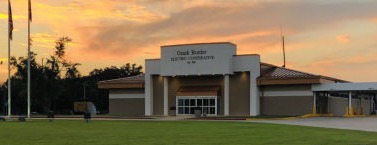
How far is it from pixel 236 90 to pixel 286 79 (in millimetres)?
6059

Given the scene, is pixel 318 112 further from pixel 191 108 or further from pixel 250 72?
pixel 191 108

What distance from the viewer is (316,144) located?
18125 mm

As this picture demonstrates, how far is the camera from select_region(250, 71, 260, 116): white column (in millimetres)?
59062

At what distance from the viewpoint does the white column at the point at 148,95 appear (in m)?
63.9

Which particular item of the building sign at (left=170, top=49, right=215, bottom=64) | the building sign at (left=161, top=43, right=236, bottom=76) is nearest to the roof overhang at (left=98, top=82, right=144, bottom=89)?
the building sign at (left=161, top=43, right=236, bottom=76)

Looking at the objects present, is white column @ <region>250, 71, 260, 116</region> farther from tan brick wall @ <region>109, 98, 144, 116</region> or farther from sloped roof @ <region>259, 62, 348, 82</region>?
tan brick wall @ <region>109, 98, 144, 116</region>

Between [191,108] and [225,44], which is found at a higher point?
[225,44]

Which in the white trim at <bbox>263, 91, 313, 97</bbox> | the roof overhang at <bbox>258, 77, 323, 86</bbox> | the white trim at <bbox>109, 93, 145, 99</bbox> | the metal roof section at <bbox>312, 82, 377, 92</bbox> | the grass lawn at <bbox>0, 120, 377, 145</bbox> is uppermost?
the roof overhang at <bbox>258, 77, 323, 86</bbox>

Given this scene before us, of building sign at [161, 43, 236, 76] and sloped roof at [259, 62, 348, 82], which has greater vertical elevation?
building sign at [161, 43, 236, 76]

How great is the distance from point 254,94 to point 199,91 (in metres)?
6.24

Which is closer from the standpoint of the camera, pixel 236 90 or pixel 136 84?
pixel 236 90

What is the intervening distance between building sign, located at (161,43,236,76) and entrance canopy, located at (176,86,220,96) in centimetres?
211

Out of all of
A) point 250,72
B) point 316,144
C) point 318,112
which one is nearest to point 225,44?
point 250,72

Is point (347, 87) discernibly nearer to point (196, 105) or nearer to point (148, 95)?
point (196, 105)
